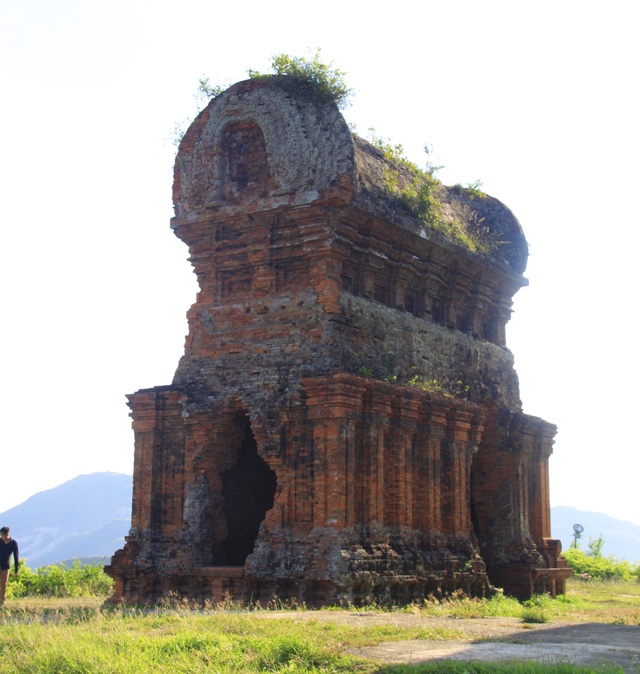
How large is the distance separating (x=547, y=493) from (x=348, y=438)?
649cm

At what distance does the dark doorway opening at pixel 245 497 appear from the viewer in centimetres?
1648

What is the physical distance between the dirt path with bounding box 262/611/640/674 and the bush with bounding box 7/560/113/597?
752cm

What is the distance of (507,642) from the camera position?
34.3ft

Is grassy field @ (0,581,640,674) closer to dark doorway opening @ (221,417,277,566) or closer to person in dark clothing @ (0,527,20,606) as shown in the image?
person in dark clothing @ (0,527,20,606)

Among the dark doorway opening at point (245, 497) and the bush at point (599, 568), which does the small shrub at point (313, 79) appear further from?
the bush at point (599, 568)

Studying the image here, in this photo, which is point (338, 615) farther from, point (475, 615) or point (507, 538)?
point (507, 538)

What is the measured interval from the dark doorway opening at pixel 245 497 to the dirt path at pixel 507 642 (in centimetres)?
386

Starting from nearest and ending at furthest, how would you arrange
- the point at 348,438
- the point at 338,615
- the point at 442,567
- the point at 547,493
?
the point at 338,615 < the point at 348,438 < the point at 442,567 < the point at 547,493

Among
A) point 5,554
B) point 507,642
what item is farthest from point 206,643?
point 5,554

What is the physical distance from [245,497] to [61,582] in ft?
15.7

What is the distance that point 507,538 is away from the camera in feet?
61.3

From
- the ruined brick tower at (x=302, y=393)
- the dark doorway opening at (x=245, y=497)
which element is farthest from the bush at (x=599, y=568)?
the dark doorway opening at (x=245, y=497)


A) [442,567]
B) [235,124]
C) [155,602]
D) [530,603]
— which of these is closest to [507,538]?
[530,603]

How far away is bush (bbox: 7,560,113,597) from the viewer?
1895cm
